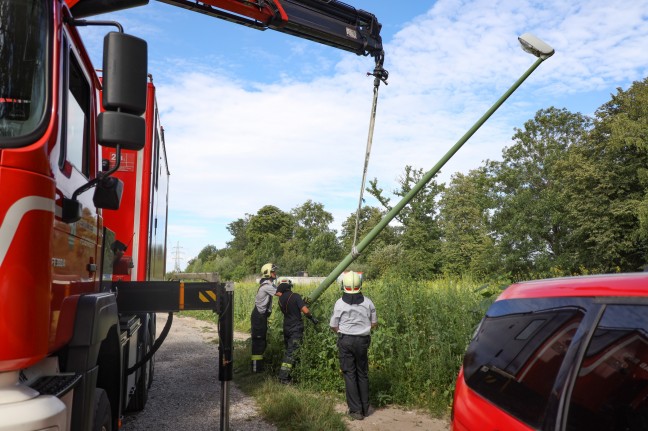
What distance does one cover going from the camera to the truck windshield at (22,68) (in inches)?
94.0

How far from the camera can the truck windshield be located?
94.0 inches

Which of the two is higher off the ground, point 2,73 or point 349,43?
point 349,43

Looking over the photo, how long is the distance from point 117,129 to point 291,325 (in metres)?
6.79

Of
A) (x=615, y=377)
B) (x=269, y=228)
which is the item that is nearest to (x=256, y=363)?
(x=615, y=377)

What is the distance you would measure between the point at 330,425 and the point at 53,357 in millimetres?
4255

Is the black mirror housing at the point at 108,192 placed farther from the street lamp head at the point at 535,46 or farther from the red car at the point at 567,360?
the street lamp head at the point at 535,46

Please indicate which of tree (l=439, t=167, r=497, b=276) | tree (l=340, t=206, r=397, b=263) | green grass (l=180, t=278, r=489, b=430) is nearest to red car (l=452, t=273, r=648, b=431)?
green grass (l=180, t=278, r=489, b=430)

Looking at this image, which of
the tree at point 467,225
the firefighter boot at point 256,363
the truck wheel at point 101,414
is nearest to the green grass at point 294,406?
the firefighter boot at point 256,363

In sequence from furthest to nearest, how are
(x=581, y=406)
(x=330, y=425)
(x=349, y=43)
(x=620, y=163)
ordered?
(x=620, y=163) → (x=349, y=43) → (x=330, y=425) → (x=581, y=406)

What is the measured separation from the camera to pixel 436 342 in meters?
7.89

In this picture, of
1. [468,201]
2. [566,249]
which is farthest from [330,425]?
[468,201]

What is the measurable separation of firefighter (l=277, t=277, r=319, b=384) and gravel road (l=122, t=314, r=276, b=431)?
0.81 m

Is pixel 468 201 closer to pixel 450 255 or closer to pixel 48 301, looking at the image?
pixel 450 255

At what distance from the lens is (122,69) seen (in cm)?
252
